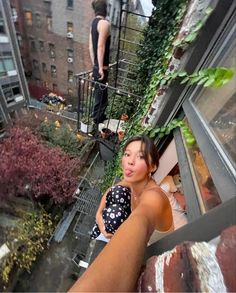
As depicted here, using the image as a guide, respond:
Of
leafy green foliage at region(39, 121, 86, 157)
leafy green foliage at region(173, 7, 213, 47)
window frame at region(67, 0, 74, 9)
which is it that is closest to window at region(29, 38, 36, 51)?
window frame at region(67, 0, 74, 9)

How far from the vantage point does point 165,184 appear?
7.84ft

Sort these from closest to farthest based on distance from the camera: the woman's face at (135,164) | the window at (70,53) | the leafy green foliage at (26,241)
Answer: the woman's face at (135,164)
the leafy green foliage at (26,241)
the window at (70,53)

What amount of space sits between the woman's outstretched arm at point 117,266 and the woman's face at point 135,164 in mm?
783

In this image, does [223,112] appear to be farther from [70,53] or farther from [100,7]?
[70,53]

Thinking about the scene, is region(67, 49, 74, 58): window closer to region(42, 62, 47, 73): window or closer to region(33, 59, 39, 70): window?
region(42, 62, 47, 73): window

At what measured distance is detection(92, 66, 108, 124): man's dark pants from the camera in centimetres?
422

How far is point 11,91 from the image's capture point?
461 inches

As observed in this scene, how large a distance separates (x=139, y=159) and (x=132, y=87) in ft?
13.3

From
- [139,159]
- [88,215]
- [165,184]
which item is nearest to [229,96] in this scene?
[139,159]

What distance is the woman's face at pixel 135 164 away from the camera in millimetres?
1529

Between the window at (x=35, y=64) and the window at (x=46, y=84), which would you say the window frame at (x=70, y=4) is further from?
the window at (x=46, y=84)

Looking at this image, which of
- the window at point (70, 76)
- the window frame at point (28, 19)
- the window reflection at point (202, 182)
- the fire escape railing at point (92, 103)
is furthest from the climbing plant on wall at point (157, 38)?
the window frame at point (28, 19)

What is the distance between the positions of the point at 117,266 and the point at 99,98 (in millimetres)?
4084

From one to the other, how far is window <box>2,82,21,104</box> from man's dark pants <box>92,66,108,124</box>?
27.4 feet
